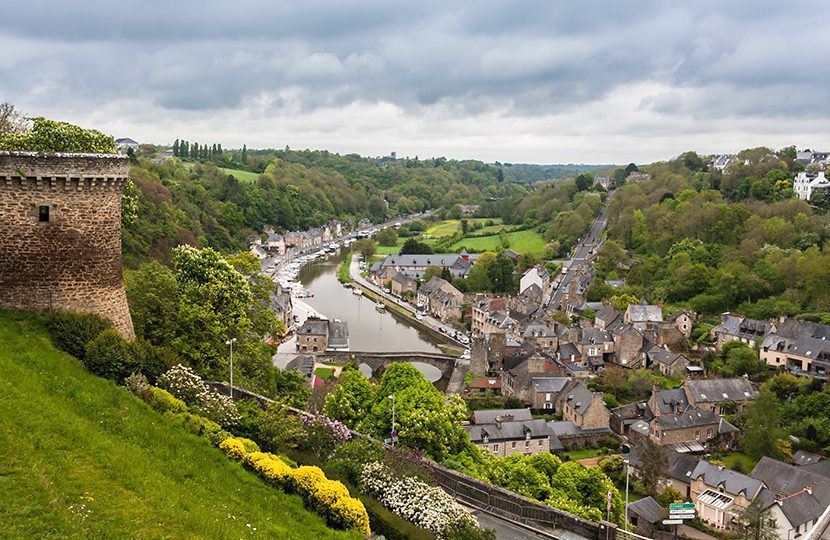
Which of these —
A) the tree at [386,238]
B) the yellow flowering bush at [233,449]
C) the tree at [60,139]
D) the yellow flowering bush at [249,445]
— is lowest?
the tree at [386,238]

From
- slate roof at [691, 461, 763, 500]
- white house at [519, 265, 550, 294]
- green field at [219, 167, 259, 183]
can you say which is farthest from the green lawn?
Answer: green field at [219, 167, 259, 183]

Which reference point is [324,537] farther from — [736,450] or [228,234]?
[228,234]

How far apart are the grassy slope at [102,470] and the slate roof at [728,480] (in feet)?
78.4

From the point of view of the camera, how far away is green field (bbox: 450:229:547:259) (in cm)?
10588

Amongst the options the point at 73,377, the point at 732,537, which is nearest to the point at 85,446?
the point at 73,377

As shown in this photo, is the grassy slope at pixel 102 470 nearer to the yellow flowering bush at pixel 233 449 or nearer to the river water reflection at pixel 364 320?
the yellow flowering bush at pixel 233 449

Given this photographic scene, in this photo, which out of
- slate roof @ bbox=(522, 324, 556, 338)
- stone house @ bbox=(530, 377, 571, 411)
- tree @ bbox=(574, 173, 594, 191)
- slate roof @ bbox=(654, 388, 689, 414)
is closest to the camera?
slate roof @ bbox=(654, 388, 689, 414)

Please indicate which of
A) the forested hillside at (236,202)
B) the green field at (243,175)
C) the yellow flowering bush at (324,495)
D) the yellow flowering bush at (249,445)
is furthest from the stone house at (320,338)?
the green field at (243,175)

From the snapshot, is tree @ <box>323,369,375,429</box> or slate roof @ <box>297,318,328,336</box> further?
slate roof @ <box>297,318,328,336</box>

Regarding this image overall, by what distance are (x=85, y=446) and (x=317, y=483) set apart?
12.7 ft

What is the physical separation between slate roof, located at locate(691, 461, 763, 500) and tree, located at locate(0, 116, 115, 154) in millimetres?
28482

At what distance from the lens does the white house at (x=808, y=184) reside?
270 ft

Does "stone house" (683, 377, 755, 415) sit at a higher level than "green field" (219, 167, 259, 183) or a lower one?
lower

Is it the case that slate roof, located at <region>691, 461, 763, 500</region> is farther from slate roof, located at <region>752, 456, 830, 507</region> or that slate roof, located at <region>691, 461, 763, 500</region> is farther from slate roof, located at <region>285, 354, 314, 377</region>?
slate roof, located at <region>285, 354, 314, 377</region>
